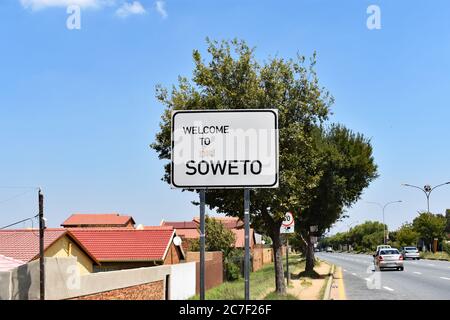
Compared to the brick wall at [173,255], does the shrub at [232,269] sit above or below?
below

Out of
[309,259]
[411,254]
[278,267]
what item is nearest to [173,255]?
[309,259]

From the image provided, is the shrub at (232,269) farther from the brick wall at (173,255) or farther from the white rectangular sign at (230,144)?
the white rectangular sign at (230,144)

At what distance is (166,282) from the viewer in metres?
20.4

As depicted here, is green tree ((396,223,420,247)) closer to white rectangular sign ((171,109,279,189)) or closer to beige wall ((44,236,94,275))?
beige wall ((44,236,94,275))

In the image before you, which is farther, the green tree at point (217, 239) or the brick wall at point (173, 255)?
the green tree at point (217, 239)

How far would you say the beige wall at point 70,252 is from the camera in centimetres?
3134

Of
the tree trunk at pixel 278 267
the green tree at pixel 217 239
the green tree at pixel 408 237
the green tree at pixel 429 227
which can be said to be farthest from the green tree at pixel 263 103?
the green tree at pixel 408 237

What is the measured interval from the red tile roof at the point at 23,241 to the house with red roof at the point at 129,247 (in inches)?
114

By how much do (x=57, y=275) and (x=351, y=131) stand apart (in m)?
27.1

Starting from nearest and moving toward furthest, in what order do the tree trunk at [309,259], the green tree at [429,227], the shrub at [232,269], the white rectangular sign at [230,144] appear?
the white rectangular sign at [230,144] < the tree trunk at [309,259] < the shrub at [232,269] < the green tree at [429,227]

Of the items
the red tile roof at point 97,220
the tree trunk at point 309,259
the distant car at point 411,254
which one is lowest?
the distant car at point 411,254

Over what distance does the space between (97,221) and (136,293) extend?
259 feet

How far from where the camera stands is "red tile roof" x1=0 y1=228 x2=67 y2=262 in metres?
30.5

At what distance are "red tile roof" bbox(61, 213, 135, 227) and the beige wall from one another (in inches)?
2016
